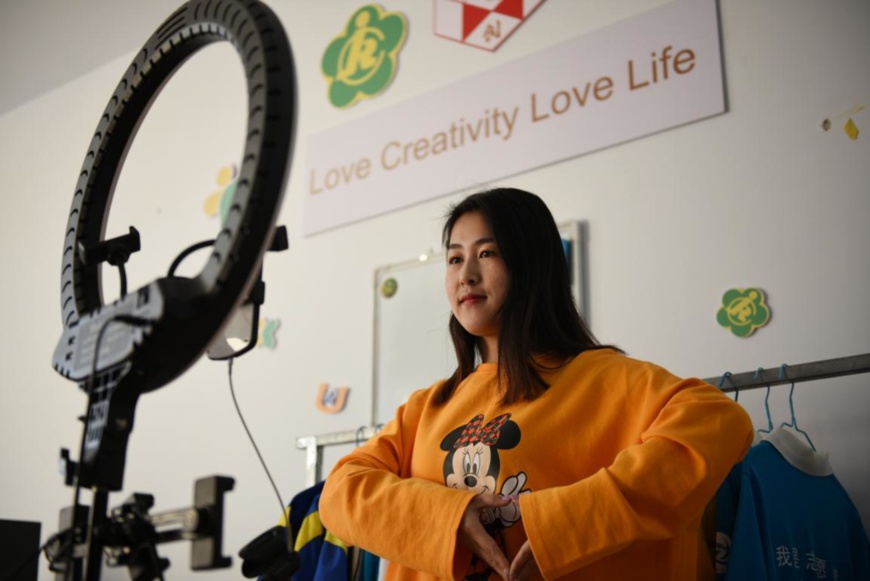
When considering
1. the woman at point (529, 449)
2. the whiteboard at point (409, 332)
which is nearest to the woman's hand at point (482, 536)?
the woman at point (529, 449)

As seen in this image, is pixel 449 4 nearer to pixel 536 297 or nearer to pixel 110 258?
pixel 536 297

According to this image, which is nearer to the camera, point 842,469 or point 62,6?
point 842,469

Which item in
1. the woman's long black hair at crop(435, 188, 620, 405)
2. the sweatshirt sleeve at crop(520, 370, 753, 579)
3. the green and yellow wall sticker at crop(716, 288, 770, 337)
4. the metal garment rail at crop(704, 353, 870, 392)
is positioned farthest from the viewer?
the green and yellow wall sticker at crop(716, 288, 770, 337)

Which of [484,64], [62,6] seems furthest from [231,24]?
[62,6]

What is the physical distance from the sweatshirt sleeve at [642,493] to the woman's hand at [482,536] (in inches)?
1.9

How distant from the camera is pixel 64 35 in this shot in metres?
3.23

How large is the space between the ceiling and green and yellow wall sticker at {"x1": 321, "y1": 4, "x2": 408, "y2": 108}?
75 cm

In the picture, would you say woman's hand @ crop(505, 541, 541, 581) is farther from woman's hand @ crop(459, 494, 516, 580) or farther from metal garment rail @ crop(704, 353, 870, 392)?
metal garment rail @ crop(704, 353, 870, 392)

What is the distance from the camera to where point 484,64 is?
7.54ft

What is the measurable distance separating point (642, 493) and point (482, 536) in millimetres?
181

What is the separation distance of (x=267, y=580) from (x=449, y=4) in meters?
2.04

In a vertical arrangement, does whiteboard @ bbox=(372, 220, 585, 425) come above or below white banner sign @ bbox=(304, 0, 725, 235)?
below

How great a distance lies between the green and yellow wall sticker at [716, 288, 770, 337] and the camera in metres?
1.68

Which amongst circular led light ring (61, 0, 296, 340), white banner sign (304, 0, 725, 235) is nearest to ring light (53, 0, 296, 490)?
circular led light ring (61, 0, 296, 340)
